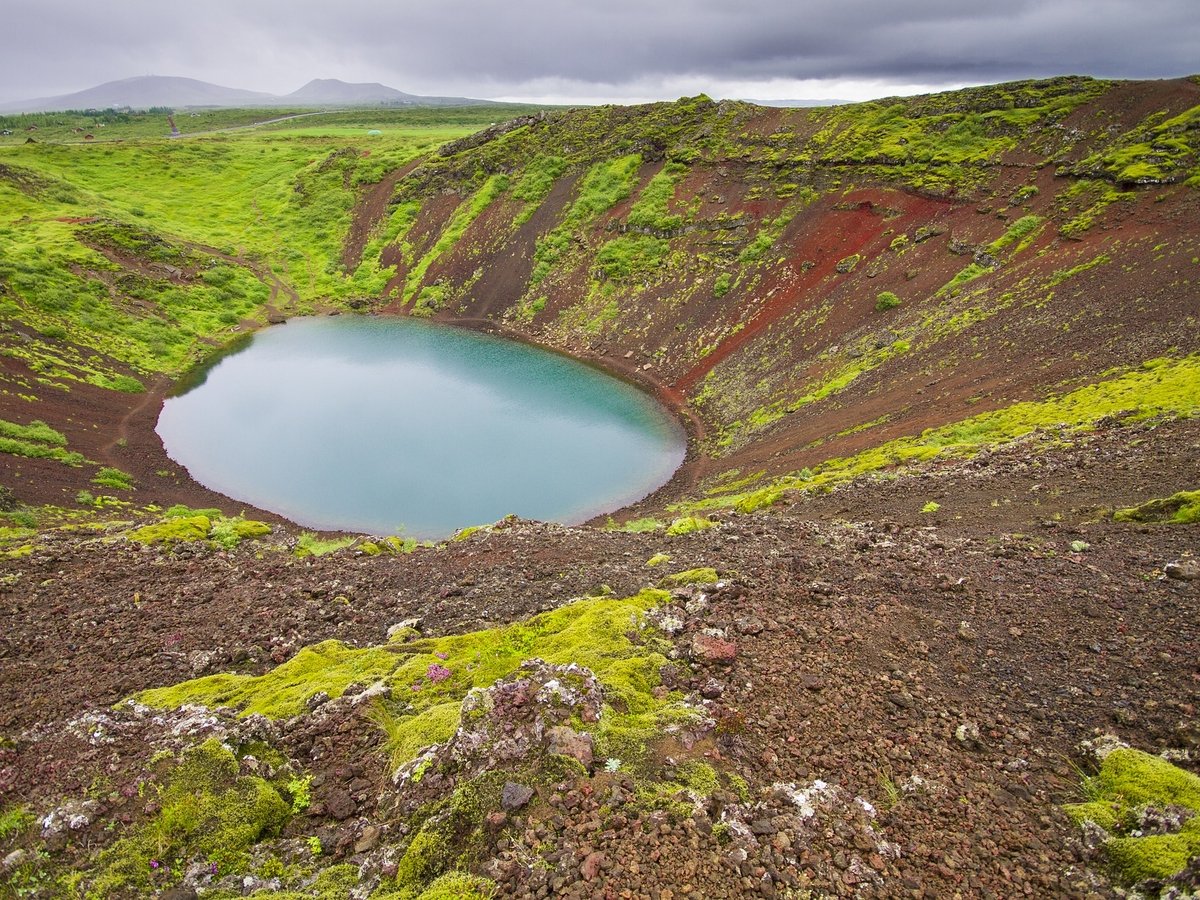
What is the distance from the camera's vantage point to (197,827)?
24.0ft

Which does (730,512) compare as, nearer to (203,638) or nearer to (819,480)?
(819,480)

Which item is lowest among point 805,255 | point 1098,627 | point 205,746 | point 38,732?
point 38,732

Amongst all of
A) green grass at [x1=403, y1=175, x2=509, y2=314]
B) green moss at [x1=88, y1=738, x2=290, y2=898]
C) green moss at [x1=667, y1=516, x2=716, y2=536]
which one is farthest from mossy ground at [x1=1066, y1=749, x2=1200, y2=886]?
green grass at [x1=403, y1=175, x2=509, y2=314]

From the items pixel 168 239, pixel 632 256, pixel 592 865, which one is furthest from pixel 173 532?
pixel 168 239

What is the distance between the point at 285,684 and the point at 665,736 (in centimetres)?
671

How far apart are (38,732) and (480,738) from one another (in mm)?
7139

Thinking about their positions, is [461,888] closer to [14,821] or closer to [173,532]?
[14,821]

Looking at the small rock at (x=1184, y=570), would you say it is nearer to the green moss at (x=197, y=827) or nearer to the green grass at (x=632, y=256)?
the green moss at (x=197, y=827)

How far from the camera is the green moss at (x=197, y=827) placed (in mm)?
6848

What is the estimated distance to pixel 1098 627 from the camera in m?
10.1

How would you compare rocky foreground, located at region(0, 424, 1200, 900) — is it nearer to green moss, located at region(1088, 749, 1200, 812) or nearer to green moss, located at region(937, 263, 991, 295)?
green moss, located at region(1088, 749, 1200, 812)

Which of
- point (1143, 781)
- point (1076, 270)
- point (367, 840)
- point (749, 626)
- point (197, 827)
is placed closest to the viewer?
point (1143, 781)

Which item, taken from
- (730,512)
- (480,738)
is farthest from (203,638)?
(730,512)

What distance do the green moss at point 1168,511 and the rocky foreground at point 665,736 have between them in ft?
2.11
